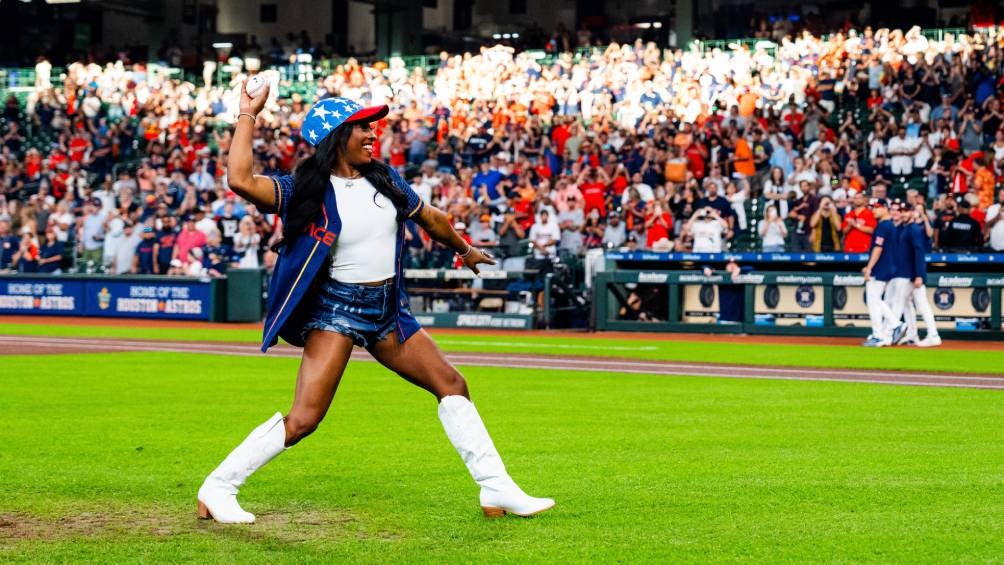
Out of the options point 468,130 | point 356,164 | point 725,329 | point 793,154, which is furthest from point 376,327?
point 468,130

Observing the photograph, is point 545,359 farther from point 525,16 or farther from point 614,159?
point 525,16

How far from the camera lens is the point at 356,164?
6.41 meters

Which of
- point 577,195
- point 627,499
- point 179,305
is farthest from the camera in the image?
point 179,305

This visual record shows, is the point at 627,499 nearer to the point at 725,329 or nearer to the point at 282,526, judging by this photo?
the point at 282,526

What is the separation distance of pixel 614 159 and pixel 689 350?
324 inches

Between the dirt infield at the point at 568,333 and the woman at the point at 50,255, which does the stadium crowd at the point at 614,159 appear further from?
the dirt infield at the point at 568,333

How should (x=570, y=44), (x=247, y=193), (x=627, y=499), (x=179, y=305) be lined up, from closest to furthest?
1. (x=247, y=193)
2. (x=627, y=499)
3. (x=179, y=305)
4. (x=570, y=44)

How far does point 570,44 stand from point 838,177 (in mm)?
18736

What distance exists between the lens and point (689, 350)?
68.2 feet

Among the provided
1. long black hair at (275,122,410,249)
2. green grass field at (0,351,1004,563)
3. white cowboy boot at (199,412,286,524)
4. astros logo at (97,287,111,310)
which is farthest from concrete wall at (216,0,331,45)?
white cowboy boot at (199,412,286,524)

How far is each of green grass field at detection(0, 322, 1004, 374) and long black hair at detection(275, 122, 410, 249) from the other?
11658 millimetres

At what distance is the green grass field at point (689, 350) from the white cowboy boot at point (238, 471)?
39.1ft

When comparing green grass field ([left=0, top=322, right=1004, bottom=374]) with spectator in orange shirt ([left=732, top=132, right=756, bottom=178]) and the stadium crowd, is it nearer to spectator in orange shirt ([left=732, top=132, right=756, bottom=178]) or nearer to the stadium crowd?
the stadium crowd

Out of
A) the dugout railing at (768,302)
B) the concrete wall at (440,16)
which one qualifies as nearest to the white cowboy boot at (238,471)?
the dugout railing at (768,302)
